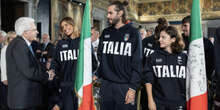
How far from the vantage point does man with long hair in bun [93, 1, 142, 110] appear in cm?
299

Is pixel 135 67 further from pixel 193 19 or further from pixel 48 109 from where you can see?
pixel 48 109

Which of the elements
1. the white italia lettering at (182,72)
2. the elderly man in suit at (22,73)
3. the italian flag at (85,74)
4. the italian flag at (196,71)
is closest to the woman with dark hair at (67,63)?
the elderly man in suit at (22,73)

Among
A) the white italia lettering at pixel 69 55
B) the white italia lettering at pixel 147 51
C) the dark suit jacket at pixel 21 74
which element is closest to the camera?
the dark suit jacket at pixel 21 74

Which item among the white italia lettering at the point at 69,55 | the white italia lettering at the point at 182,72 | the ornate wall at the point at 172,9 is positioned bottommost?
the white italia lettering at the point at 182,72

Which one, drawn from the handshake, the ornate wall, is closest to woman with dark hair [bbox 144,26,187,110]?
the handshake

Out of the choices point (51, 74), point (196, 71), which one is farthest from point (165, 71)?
point (51, 74)

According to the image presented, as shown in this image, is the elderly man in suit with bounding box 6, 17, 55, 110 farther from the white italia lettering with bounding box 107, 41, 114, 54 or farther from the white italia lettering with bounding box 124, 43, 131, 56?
the white italia lettering with bounding box 124, 43, 131, 56

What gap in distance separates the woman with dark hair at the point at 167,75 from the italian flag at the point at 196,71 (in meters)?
0.29

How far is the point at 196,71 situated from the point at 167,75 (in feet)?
1.53

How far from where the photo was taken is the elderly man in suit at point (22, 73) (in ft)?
10.4

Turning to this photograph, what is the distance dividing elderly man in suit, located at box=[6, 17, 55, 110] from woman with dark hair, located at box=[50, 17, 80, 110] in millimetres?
447

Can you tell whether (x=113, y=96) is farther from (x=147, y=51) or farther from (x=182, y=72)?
(x=147, y=51)

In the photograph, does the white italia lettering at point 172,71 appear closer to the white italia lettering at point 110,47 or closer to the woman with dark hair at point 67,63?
the white italia lettering at point 110,47

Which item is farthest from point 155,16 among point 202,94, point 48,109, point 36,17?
point 202,94
